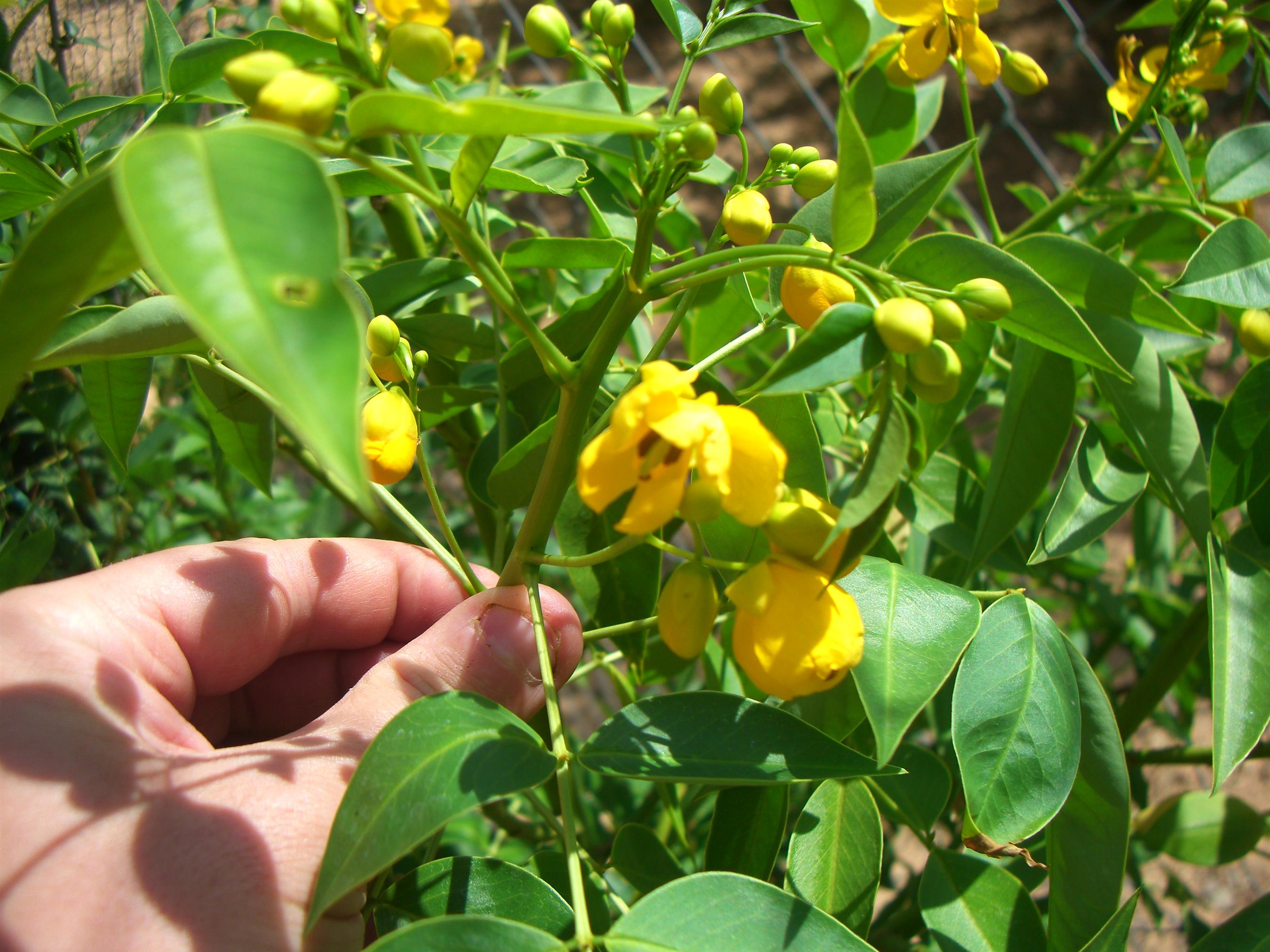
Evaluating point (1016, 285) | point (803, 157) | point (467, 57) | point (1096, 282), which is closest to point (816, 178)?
point (803, 157)

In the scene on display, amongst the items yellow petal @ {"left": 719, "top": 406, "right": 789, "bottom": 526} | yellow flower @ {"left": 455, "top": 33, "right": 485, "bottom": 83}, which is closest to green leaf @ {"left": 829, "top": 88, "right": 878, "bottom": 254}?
yellow petal @ {"left": 719, "top": 406, "right": 789, "bottom": 526}

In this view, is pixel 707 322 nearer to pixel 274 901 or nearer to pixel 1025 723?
pixel 1025 723

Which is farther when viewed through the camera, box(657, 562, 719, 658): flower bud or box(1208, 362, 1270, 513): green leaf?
box(1208, 362, 1270, 513): green leaf

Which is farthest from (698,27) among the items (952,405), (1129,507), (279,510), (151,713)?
(279,510)

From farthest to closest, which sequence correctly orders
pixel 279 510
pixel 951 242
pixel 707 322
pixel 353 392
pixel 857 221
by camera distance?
pixel 279 510, pixel 707 322, pixel 951 242, pixel 857 221, pixel 353 392

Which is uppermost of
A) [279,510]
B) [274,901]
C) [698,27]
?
[698,27]

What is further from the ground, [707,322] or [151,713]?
[707,322]

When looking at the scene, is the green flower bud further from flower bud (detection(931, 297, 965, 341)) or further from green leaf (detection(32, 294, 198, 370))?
green leaf (detection(32, 294, 198, 370))
